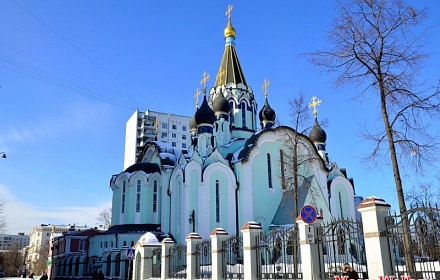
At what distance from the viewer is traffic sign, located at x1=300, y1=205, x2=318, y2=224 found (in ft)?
30.9

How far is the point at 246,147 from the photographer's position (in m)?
27.5

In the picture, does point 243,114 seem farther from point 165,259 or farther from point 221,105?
point 165,259

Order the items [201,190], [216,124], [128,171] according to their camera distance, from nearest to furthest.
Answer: [201,190] → [128,171] → [216,124]

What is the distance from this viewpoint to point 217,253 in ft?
41.7

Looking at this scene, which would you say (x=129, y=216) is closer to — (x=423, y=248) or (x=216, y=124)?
(x=216, y=124)

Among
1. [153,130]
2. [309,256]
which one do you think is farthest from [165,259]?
[153,130]

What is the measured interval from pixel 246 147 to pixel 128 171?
29.0 ft

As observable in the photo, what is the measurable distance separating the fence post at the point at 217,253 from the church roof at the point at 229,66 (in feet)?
79.2

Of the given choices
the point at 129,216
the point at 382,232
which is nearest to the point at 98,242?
the point at 129,216

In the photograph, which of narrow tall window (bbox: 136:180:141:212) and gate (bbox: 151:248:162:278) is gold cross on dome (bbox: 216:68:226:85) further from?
gate (bbox: 151:248:162:278)

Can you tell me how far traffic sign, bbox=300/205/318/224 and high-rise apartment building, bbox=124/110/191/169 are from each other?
5992 centimetres

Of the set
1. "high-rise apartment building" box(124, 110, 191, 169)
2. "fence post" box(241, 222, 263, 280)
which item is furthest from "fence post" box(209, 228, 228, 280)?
"high-rise apartment building" box(124, 110, 191, 169)

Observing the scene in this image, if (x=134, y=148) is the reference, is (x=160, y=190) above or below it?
below

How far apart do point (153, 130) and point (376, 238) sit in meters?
62.9
